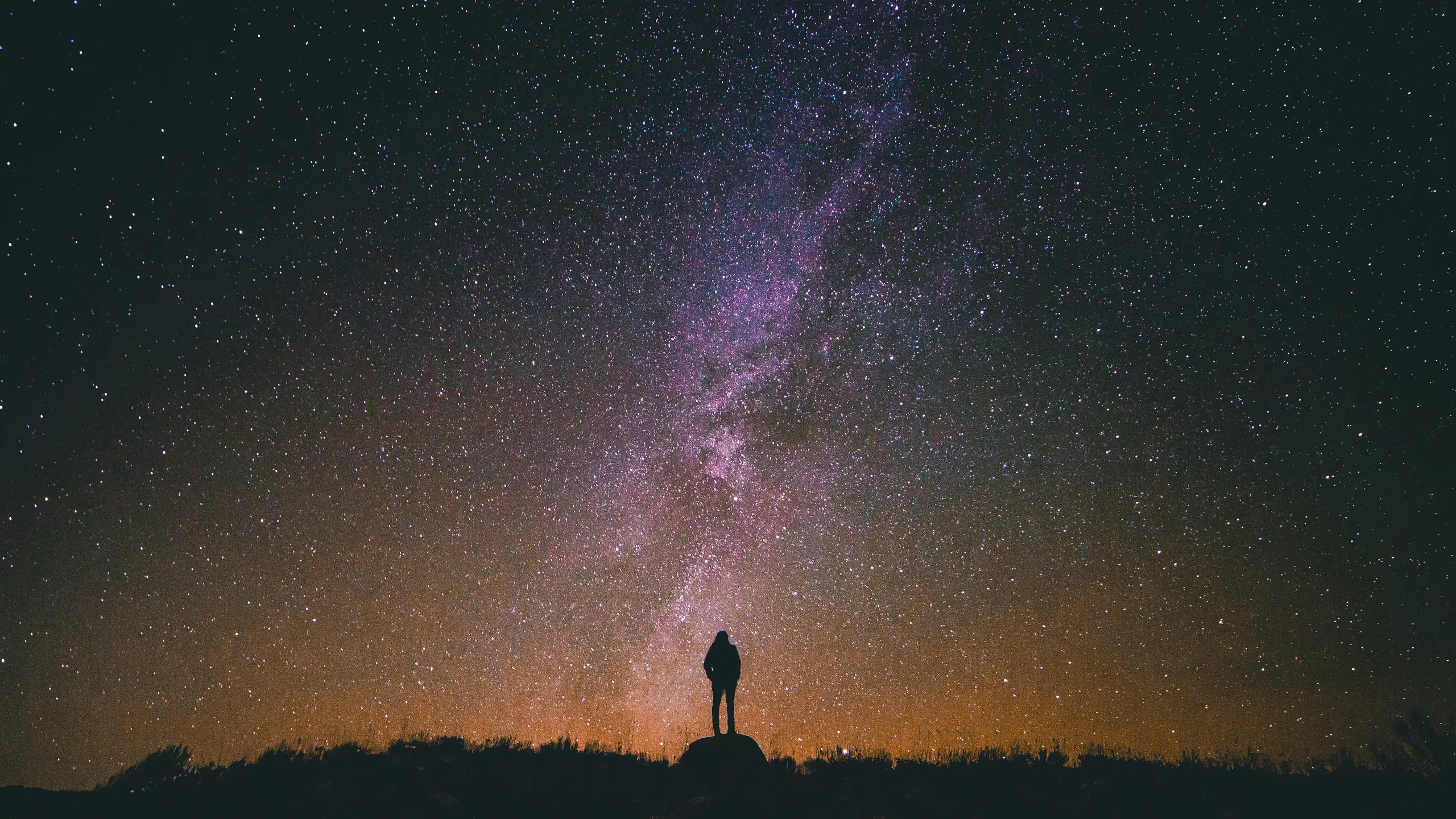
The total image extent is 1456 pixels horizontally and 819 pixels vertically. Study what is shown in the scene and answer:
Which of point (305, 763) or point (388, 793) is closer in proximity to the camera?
point (388, 793)

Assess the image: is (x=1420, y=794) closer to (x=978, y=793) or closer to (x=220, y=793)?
(x=978, y=793)

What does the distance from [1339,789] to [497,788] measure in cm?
838

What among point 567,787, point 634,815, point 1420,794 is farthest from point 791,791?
point 1420,794

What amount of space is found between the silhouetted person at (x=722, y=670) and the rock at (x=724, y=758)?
3.35ft

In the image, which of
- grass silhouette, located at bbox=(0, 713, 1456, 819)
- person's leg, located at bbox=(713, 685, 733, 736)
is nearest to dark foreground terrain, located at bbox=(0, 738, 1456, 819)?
grass silhouette, located at bbox=(0, 713, 1456, 819)

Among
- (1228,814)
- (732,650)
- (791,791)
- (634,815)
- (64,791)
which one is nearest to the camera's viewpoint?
(1228,814)

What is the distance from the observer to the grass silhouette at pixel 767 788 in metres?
5.78

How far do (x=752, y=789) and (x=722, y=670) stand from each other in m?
2.61

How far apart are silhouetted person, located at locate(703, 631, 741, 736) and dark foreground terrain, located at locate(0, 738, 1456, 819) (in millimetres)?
1493

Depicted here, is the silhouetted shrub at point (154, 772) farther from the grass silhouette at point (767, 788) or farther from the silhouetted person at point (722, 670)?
the silhouetted person at point (722, 670)

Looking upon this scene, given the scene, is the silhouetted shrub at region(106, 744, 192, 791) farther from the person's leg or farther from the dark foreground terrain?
the person's leg

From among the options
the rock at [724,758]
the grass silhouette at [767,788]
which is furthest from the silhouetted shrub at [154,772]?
the rock at [724,758]

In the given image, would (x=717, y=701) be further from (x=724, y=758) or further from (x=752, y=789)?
(x=752, y=789)

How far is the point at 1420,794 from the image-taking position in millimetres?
5773
